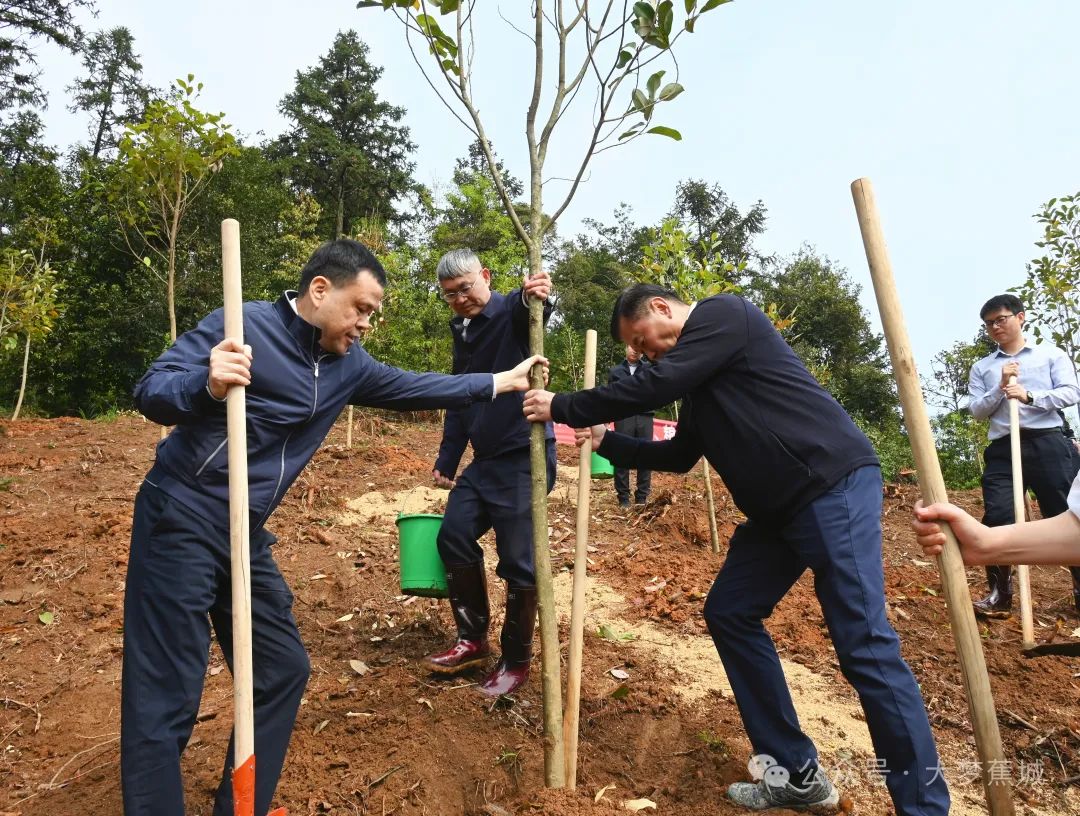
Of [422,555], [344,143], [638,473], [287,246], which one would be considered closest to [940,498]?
[422,555]

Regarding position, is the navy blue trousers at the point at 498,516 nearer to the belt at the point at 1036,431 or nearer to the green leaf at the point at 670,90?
the green leaf at the point at 670,90

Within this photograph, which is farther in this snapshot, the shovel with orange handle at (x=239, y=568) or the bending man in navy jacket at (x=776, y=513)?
the bending man in navy jacket at (x=776, y=513)

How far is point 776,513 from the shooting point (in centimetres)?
268

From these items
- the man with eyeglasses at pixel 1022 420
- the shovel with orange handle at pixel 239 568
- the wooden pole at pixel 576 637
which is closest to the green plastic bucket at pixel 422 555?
the wooden pole at pixel 576 637

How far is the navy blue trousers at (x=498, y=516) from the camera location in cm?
364

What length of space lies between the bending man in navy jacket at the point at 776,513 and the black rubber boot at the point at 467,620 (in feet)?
4.48

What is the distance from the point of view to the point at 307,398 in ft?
8.35

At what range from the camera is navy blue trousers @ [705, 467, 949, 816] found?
234 cm

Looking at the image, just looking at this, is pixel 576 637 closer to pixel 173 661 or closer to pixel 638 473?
pixel 173 661

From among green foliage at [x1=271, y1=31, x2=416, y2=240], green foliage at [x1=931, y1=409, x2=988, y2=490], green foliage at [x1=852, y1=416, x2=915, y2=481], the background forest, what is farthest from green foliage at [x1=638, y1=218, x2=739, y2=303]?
green foliage at [x1=271, y1=31, x2=416, y2=240]

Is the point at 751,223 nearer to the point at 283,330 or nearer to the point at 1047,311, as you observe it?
the point at 1047,311

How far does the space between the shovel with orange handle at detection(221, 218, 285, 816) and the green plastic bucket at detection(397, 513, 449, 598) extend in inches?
73.6

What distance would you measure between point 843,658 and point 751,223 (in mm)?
33588

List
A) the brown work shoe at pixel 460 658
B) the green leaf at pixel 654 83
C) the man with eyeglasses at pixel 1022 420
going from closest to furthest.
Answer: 1. the green leaf at pixel 654 83
2. the brown work shoe at pixel 460 658
3. the man with eyeglasses at pixel 1022 420
